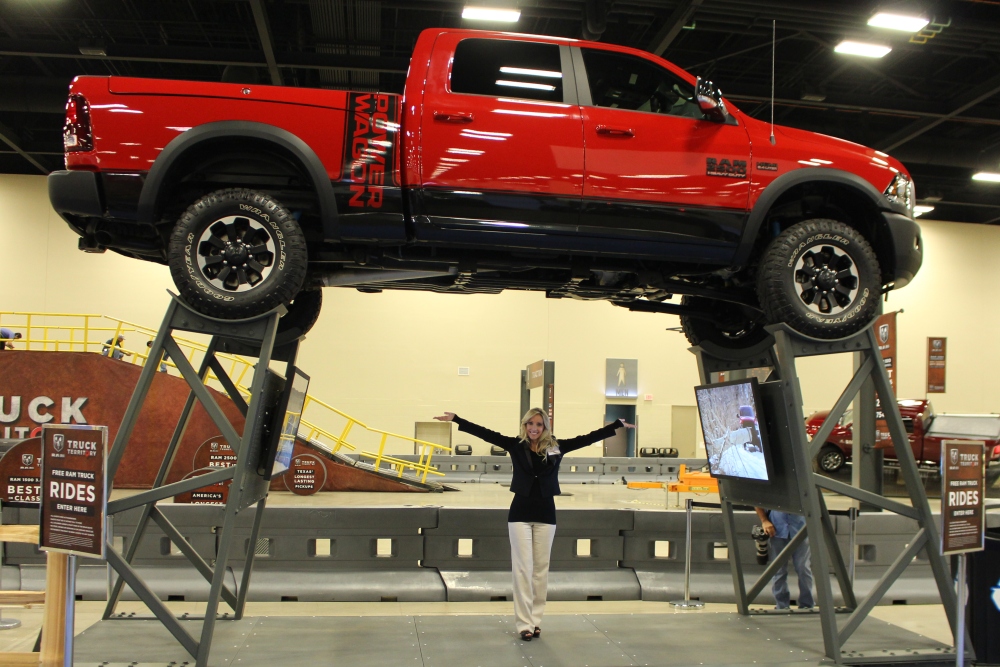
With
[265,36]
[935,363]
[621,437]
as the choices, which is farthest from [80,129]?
[935,363]

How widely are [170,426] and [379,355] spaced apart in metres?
7.40

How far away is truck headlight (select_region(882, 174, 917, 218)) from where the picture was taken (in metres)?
5.24

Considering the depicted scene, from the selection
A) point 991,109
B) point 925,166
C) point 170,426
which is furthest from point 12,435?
point 925,166

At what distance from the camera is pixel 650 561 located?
778cm

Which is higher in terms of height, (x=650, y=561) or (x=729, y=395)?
(x=729, y=395)

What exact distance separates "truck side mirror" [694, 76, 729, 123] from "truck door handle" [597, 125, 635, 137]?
477 mm

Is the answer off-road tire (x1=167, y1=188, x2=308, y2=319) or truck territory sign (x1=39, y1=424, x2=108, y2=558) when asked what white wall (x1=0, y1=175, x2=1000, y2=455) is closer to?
off-road tire (x1=167, y1=188, x2=308, y2=319)

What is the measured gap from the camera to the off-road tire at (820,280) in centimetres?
500

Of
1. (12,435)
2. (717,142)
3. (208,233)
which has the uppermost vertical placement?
(717,142)

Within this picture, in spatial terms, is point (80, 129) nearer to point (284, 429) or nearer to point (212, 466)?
point (284, 429)

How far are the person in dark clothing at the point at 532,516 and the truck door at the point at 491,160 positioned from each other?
157 centimetres

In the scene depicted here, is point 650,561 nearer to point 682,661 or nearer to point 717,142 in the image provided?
point 682,661

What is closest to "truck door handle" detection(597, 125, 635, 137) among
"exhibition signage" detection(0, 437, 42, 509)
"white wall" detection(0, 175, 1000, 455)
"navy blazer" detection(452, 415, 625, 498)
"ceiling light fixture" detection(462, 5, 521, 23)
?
"navy blazer" detection(452, 415, 625, 498)

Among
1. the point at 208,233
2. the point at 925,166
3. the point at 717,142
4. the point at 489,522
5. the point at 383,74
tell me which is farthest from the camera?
the point at 925,166
